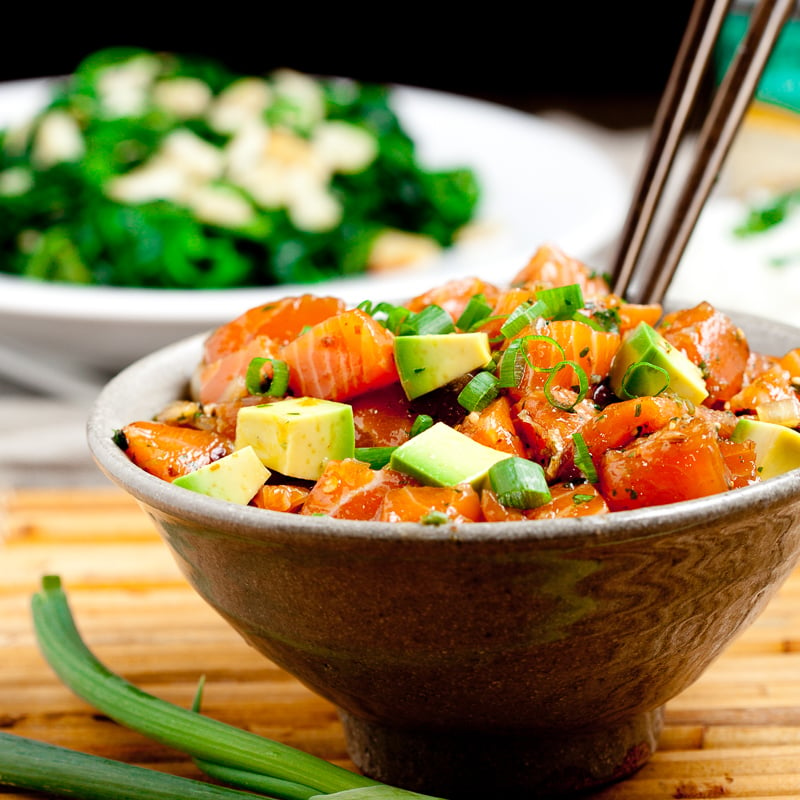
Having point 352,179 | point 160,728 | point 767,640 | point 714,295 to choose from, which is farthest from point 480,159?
point 160,728

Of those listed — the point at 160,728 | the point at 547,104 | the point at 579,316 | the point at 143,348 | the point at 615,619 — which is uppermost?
the point at 579,316

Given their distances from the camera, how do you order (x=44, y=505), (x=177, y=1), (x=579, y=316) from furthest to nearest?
(x=177, y=1), (x=44, y=505), (x=579, y=316)

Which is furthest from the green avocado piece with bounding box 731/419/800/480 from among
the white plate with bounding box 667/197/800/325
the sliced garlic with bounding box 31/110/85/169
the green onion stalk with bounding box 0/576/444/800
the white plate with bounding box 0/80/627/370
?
the sliced garlic with bounding box 31/110/85/169

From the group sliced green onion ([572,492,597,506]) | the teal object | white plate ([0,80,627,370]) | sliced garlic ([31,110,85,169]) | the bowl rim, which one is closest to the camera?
the bowl rim

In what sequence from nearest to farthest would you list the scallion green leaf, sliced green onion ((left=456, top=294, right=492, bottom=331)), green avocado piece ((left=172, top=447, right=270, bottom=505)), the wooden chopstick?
green avocado piece ((left=172, top=447, right=270, bottom=505)) → the scallion green leaf → sliced green onion ((left=456, top=294, right=492, bottom=331)) → the wooden chopstick

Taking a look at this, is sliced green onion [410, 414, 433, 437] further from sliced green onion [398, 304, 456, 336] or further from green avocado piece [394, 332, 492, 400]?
sliced green onion [398, 304, 456, 336]

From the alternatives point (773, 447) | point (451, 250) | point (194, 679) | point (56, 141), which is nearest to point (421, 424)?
point (773, 447)

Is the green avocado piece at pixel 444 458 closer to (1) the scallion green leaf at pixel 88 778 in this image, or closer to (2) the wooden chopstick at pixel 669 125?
(1) the scallion green leaf at pixel 88 778

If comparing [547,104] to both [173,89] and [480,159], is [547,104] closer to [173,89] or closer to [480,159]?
[480,159]
